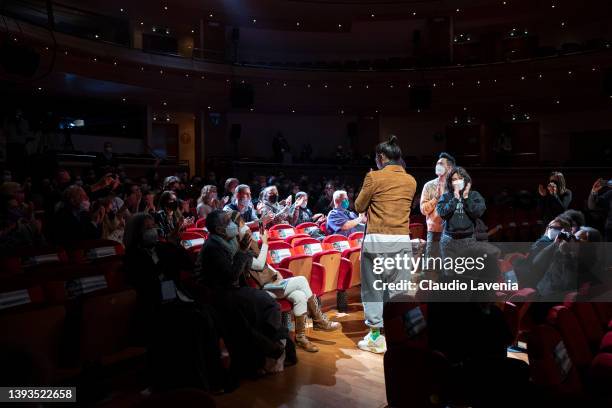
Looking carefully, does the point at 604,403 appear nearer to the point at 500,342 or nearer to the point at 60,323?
the point at 500,342

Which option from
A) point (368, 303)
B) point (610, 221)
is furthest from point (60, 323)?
point (610, 221)

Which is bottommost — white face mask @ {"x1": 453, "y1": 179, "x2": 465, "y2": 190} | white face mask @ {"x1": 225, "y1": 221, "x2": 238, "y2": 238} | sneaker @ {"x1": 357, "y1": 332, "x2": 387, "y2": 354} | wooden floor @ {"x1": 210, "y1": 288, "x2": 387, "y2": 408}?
wooden floor @ {"x1": 210, "y1": 288, "x2": 387, "y2": 408}

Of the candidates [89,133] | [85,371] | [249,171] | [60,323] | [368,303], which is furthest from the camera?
[89,133]

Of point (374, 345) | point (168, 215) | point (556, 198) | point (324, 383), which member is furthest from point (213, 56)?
point (324, 383)

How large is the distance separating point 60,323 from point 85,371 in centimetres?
38

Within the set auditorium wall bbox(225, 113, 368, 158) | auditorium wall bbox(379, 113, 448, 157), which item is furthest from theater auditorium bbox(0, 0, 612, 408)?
auditorium wall bbox(225, 113, 368, 158)

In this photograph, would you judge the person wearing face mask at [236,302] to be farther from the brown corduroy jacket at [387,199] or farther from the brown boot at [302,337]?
the brown corduroy jacket at [387,199]

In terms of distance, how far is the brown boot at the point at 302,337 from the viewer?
371 cm

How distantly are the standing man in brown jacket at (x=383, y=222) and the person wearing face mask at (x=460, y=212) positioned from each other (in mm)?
511

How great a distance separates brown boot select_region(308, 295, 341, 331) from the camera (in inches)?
165

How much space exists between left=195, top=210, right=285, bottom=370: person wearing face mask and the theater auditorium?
0.01 m

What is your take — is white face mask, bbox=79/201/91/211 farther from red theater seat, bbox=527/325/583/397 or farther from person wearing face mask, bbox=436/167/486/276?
red theater seat, bbox=527/325/583/397

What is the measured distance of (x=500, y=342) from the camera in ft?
7.57

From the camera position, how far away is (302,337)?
3762 mm
